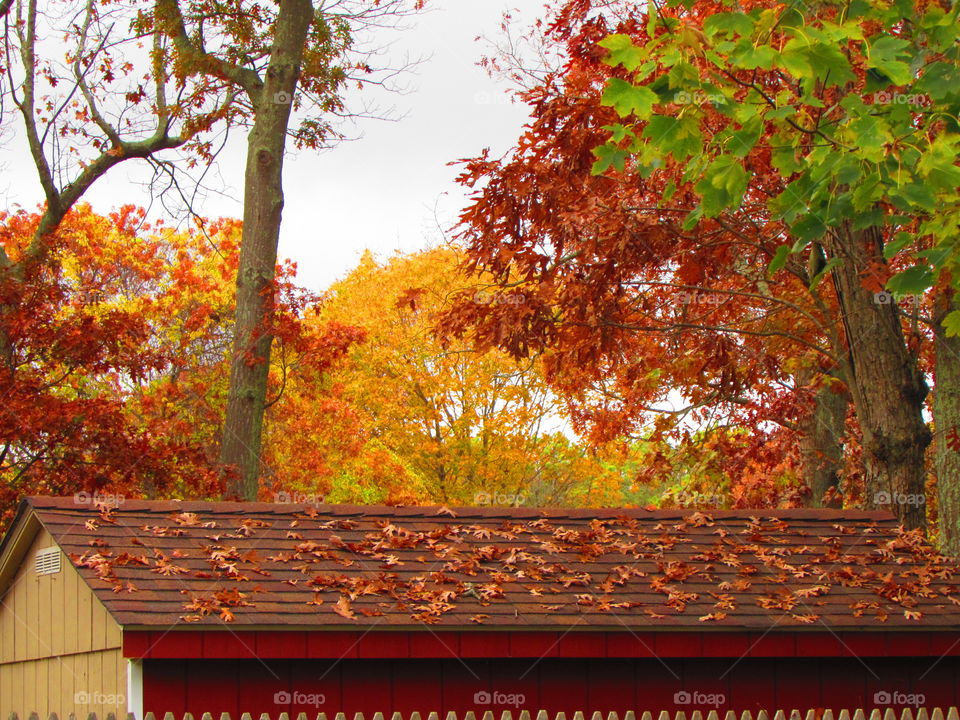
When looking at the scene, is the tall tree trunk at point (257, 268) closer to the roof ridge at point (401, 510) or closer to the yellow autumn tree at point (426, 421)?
the roof ridge at point (401, 510)

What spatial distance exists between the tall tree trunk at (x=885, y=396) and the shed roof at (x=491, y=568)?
1.53 metres

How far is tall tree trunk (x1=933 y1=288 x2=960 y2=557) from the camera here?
45.3 feet

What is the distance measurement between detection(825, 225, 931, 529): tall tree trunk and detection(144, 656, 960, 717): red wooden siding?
3.10m

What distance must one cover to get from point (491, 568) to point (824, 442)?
40.7 ft

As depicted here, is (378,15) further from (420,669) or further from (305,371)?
(420,669)

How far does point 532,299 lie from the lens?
14.1 m

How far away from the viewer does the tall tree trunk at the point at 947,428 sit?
1381 cm

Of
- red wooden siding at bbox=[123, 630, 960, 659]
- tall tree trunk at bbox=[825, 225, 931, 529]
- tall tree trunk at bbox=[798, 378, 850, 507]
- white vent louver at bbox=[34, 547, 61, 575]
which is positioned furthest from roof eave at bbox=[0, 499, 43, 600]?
tall tree trunk at bbox=[798, 378, 850, 507]

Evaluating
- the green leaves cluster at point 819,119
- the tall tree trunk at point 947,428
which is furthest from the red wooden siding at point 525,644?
the tall tree trunk at point 947,428

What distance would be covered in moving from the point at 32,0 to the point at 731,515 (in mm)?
15680

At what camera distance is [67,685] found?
10258mm

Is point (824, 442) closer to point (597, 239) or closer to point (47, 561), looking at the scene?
point (597, 239)

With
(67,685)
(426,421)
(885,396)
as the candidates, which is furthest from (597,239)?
(426,421)

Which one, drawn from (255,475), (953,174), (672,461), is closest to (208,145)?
(255,475)
